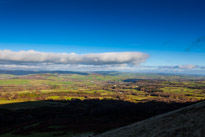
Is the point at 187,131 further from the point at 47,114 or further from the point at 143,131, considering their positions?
the point at 47,114

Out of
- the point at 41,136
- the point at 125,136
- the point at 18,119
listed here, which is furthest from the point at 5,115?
the point at 125,136

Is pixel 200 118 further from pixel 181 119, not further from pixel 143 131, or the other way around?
pixel 143 131

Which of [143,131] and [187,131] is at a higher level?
[187,131]

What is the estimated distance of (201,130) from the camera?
1645 cm

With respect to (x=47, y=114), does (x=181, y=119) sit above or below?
above

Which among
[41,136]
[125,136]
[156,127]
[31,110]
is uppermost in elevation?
[156,127]

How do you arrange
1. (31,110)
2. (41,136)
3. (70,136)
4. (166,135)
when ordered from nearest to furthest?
1. (166,135)
2. (70,136)
3. (41,136)
4. (31,110)

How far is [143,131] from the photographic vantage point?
75.3ft

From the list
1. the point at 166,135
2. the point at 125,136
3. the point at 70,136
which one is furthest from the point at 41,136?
the point at 166,135

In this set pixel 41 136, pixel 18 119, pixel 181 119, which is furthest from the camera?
pixel 18 119

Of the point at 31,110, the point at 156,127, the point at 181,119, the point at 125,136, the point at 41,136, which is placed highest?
the point at 181,119

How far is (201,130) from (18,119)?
10491cm

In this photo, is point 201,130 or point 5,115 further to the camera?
point 5,115

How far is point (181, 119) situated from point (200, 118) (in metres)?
2.78
